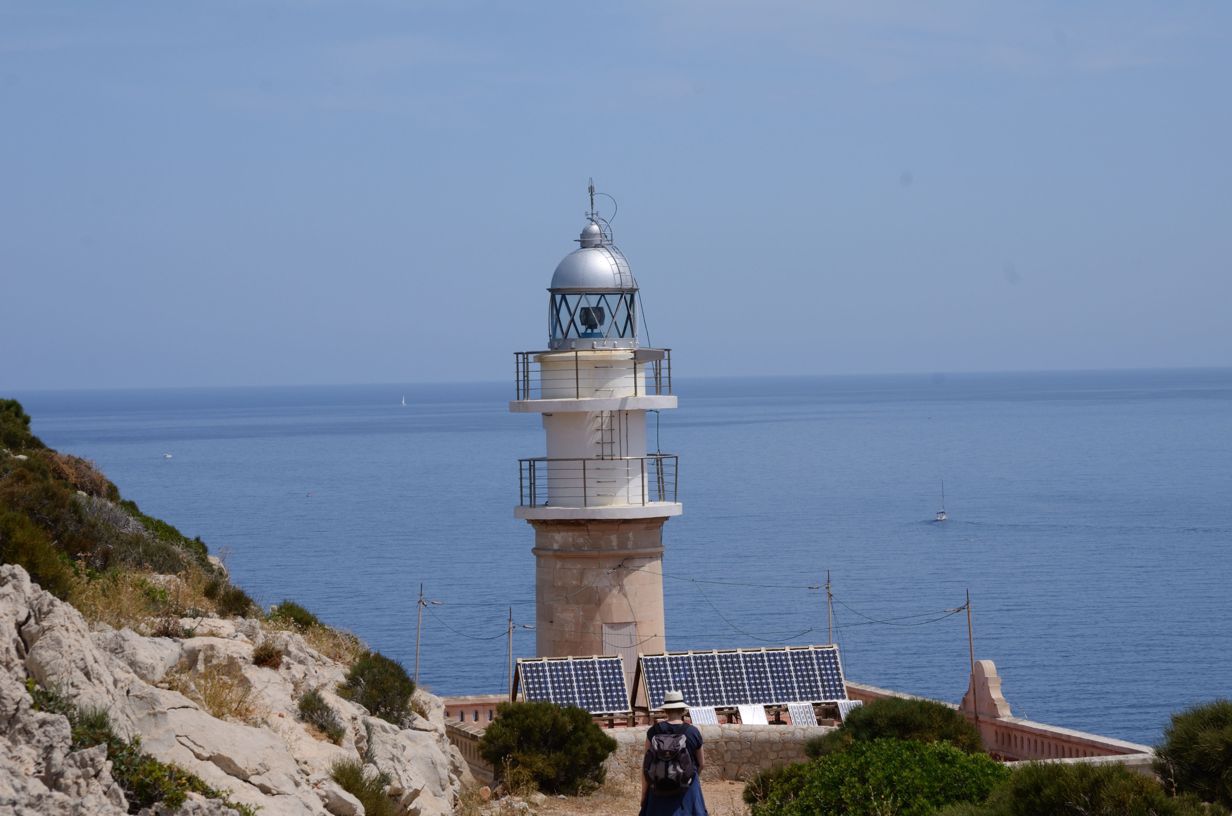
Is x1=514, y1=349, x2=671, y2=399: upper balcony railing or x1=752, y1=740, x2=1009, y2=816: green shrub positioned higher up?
x1=514, y1=349, x2=671, y2=399: upper balcony railing

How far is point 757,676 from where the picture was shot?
63.6ft

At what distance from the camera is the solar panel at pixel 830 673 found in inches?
765

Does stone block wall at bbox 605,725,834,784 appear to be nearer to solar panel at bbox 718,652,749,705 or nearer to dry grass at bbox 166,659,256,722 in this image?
solar panel at bbox 718,652,749,705

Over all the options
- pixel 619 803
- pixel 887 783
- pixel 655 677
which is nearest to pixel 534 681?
pixel 655 677

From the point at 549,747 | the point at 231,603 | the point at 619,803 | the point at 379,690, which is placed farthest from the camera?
the point at 549,747

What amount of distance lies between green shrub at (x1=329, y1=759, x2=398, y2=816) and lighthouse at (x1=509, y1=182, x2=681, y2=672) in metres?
8.64

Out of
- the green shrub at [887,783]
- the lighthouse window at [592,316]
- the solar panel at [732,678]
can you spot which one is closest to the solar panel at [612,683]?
the solar panel at [732,678]

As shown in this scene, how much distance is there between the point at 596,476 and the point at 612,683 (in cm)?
266

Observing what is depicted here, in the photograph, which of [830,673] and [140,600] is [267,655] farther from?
[830,673]

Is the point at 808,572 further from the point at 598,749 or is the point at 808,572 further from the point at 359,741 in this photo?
the point at 359,741

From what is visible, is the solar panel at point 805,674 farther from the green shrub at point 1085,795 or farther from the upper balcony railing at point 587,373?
the green shrub at point 1085,795

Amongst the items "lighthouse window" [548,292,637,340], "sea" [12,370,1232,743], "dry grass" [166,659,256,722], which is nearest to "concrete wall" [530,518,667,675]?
"sea" [12,370,1232,743]

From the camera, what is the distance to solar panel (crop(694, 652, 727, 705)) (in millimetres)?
19047

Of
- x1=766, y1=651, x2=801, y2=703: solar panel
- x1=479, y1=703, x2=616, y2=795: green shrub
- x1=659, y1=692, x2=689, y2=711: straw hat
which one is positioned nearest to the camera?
x1=659, y1=692, x2=689, y2=711: straw hat
